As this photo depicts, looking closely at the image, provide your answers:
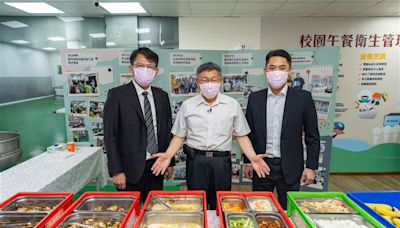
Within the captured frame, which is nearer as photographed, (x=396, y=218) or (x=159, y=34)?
(x=396, y=218)

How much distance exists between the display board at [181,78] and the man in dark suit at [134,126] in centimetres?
123

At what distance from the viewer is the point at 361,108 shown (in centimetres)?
418

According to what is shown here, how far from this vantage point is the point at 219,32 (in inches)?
158

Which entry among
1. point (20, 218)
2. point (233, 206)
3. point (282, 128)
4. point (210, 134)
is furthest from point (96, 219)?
point (282, 128)

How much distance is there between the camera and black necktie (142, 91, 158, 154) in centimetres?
178

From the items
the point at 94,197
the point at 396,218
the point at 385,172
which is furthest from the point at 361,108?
the point at 94,197

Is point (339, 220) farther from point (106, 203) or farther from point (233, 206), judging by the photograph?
point (106, 203)

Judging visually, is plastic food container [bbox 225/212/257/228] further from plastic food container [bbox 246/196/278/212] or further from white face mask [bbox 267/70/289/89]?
white face mask [bbox 267/70/289/89]

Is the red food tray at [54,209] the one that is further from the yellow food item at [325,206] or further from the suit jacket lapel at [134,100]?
the yellow food item at [325,206]

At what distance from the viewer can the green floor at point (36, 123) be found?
4117mm

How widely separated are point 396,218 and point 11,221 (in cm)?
174

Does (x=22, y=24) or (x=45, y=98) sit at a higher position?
(x=22, y=24)

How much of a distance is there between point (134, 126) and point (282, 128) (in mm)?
1089

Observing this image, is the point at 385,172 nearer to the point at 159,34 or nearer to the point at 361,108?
the point at 361,108
